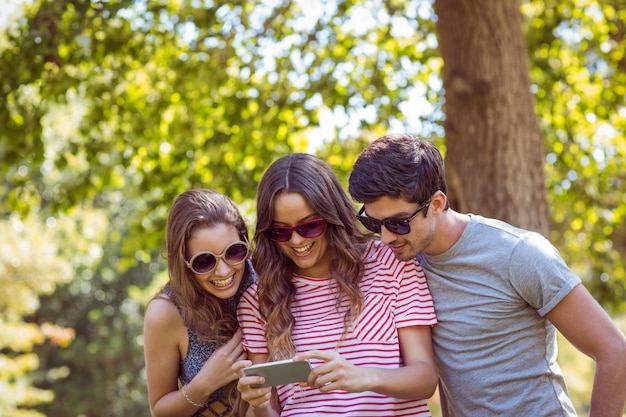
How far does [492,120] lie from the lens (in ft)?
18.3

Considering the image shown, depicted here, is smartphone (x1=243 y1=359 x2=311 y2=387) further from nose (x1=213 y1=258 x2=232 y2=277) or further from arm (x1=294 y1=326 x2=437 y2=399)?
nose (x1=213 y1=258 x2=232 y2=277)

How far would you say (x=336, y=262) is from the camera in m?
3.34

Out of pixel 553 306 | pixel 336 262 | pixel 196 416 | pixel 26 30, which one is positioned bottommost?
pixel 196 416

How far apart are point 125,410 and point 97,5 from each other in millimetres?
19848

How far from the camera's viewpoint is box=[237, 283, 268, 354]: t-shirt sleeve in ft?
11.1

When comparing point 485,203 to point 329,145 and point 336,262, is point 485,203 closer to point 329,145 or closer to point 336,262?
point 336,262

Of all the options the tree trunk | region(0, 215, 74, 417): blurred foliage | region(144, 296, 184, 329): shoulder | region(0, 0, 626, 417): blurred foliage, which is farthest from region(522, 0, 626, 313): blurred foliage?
region(0, 215, 74, 417): blurred foliage

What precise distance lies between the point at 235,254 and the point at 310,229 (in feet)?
1.43

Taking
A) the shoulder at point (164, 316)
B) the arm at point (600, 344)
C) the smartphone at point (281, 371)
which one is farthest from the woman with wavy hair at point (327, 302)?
the arm at point (600, 344)

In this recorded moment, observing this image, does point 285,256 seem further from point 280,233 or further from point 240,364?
point 240,364

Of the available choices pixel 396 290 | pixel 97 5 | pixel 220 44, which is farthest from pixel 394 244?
pixel 220 44

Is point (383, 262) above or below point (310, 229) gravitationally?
below

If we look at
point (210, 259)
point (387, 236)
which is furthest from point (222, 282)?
point (387, 236)

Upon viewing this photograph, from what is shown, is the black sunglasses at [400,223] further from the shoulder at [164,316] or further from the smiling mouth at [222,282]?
the shoulder at [164,316]
